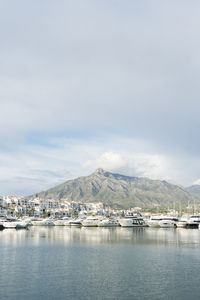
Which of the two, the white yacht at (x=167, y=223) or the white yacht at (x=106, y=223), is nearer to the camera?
the white yacht at (x=167, y=223)

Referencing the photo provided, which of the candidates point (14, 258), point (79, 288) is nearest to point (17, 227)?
point (14, 258)

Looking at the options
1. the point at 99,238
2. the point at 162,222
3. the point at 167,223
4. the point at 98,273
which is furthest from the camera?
the point at 162,222

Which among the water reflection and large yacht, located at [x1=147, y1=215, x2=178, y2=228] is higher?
the water reflection

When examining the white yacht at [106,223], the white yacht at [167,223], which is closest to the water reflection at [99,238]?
the white yacht at [167,223]

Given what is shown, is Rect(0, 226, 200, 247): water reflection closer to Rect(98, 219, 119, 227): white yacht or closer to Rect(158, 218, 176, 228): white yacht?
Rect(158, 218, 176, 228): white yacht

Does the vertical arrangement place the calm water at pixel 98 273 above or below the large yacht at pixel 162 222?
above

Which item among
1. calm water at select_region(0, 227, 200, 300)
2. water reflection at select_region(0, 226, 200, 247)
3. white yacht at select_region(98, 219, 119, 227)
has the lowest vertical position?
white yacht at select_region(98, 219, 119, 227)

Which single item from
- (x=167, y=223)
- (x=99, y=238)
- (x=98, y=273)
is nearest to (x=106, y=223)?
(x=167, y=223)

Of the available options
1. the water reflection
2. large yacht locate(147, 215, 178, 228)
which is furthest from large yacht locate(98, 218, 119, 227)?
the water reflection

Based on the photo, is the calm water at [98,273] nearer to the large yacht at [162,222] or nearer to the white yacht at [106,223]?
the large yacht at [162,222]

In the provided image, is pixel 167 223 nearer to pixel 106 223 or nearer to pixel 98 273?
pixel 106 223

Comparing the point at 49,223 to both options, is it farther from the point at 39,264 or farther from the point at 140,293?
the point at 140,293

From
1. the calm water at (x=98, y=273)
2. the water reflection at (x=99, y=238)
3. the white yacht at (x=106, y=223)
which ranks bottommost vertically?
the white yacht at (x=106, y=223)

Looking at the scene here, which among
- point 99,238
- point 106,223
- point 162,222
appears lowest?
point 106,223
